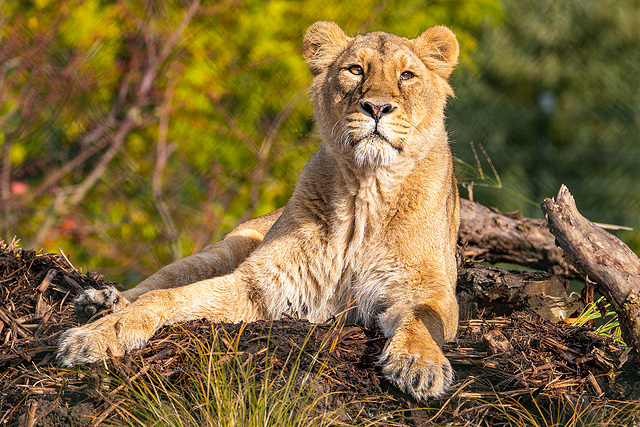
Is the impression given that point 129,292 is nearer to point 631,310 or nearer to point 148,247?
point 631,310

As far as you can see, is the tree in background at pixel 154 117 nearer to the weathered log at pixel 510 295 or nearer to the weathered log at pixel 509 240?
the weathered log at pixel 509 240

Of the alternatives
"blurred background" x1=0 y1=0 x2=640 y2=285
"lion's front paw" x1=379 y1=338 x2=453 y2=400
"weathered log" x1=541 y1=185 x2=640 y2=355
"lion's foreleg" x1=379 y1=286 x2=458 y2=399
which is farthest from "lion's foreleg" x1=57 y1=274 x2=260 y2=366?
"blurred background" x1=0 y1=0 x2=640 y2=285

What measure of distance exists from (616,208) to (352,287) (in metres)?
7.34

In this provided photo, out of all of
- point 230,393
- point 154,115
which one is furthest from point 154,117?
point 230,393

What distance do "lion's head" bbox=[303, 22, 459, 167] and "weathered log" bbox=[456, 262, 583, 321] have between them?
1031 mm

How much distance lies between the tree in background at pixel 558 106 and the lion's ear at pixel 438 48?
18.1 ft

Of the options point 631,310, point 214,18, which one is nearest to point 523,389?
point 631,310

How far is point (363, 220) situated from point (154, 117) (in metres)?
4.88

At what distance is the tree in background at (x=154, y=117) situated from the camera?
7.45 metres

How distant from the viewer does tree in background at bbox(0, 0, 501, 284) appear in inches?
293

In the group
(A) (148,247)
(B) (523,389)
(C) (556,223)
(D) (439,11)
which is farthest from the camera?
(D) (439,11)

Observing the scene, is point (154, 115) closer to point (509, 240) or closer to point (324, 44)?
point (324, 44)

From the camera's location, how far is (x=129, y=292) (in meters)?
4.16

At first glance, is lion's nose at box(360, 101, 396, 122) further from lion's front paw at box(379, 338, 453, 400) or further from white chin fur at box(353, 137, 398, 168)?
lion's front paw at box(379, 338, 453, 400)
